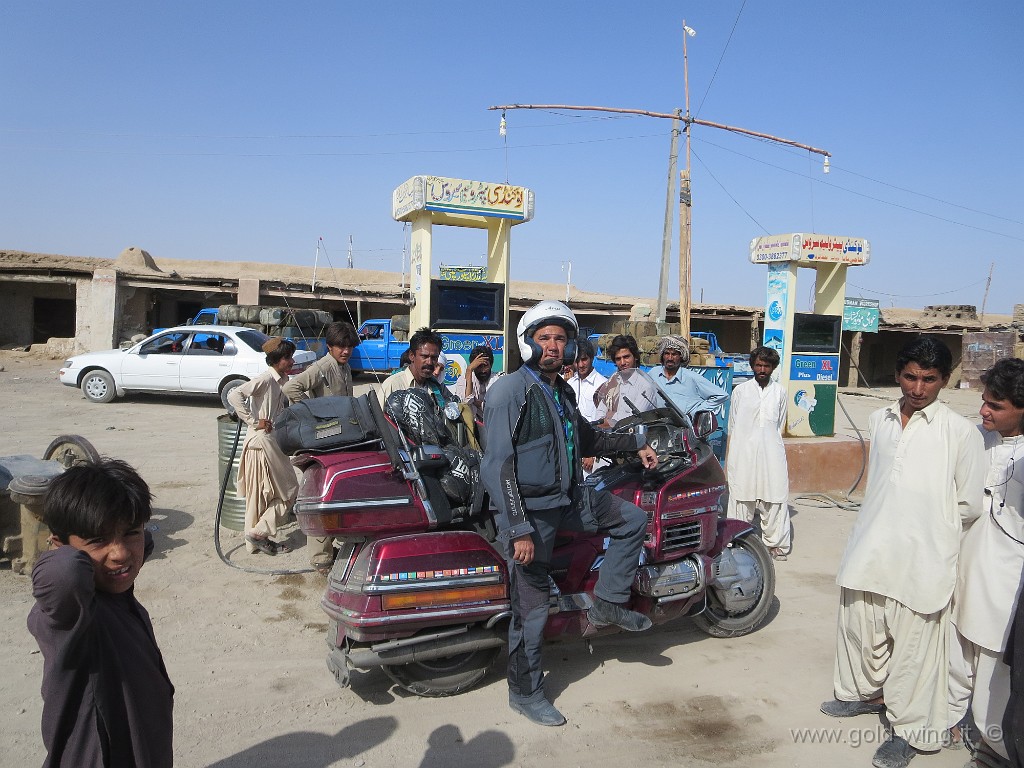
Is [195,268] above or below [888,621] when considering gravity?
above

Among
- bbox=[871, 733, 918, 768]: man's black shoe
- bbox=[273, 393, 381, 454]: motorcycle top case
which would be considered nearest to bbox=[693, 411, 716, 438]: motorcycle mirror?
bbox=[871, 733, 918, 768]: man's black shoe

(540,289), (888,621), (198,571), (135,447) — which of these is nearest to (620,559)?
(888,621)

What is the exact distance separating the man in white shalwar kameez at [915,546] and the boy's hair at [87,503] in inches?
119

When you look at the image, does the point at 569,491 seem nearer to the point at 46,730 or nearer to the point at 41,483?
the point at 46,730

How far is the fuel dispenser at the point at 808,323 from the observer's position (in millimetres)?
10070

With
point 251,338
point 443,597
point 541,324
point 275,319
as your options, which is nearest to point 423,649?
point 443,597

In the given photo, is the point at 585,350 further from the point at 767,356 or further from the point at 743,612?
the point at 743,612

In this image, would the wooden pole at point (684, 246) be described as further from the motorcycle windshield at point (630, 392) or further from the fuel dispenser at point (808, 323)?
the motorcycle windshield at point (630, 392)

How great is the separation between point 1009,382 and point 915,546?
0.83m

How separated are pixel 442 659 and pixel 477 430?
4.42 feet

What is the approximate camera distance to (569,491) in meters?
3.44

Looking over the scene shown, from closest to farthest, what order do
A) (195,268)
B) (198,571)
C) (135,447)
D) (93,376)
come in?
(198,571), (135,447), (93,376), (195,268)

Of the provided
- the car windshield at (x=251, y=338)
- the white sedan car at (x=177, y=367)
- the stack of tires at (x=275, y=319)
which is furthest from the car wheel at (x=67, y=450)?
the stack of tires at (x=275, y=319)

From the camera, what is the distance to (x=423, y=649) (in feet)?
11.0
